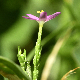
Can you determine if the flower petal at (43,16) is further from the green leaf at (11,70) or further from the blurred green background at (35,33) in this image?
the blurred green background at (35,33)

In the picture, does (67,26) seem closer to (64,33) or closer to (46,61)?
(64,33)

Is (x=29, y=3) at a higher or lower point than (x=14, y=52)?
higher

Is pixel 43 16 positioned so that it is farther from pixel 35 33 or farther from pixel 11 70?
pixel 35 33

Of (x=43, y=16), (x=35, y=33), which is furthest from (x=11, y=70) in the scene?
(x=35, y=33)

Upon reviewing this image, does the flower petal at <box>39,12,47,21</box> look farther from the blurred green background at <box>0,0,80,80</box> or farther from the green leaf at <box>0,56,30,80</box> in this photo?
the blurred green background at <box>0,0,80,80</box>

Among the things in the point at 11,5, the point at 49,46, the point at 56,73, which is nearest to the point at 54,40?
the point at 49,46

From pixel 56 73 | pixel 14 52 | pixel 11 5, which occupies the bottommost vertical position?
pixel 56 73
